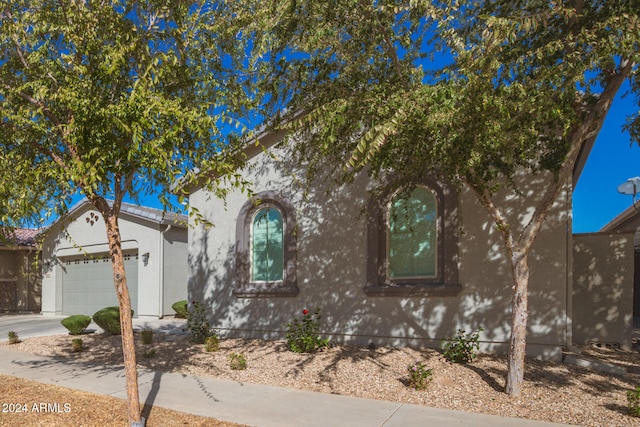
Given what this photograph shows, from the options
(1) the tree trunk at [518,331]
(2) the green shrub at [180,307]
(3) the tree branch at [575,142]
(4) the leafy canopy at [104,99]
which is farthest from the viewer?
(2) the green shrub at [180,307]

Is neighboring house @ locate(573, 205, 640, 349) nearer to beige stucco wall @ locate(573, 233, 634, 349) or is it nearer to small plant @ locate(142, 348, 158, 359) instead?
beige stucco wall @ locate(573, 233, 634, 349)

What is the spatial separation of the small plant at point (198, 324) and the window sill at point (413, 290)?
4.06 metres

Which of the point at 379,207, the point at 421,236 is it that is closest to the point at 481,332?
the point at 421,236

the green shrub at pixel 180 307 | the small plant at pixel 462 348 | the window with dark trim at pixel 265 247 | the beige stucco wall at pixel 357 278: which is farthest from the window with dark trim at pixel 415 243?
the green shrub at pixel 180 307

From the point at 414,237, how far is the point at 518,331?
11.7 feet

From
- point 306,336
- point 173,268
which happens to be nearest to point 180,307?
point 173,268

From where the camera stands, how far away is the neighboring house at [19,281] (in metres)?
22.5

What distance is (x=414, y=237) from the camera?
9.86m

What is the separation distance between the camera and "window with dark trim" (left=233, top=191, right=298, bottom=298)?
11070 millimetres

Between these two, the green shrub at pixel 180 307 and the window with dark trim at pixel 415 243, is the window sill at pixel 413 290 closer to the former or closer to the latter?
the window with dark trim at pixel 415 243

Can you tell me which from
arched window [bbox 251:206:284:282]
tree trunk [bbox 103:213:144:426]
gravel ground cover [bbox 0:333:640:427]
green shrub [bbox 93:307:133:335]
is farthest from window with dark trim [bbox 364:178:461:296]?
green shrub [bbox 93:307:133:335]

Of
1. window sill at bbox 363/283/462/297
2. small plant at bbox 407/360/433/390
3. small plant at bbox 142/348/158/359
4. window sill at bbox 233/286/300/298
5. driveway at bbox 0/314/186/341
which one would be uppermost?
window sill at bbox 363/283/462/297

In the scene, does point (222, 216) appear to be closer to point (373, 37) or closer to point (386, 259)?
point (386, 259)

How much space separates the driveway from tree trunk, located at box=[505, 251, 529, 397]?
356 inches
